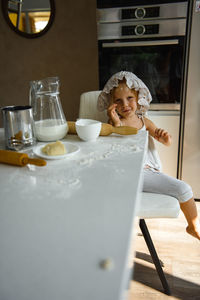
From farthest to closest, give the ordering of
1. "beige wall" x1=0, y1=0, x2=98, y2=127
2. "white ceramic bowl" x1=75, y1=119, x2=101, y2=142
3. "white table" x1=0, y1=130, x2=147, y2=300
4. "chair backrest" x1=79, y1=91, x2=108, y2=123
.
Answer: "beige wall" x1=0, y1=0, x2=98, y2=127 < "chair backrest" x1=79, y1=91, x2=108, y2=123 < "white ceramic bowl" x1=75, y1=119, x2=101, y2=142 < "white table" x1=0, y1=130, x2=147, y2=300

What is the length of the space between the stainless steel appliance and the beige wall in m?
0.90

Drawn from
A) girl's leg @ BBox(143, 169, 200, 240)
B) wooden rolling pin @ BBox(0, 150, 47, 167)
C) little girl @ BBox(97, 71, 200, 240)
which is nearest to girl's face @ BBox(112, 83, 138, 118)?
little girl @ BBox(97, 71, 200, 240)

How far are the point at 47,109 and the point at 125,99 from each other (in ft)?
1.88

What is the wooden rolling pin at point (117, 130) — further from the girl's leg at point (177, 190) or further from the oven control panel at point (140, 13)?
the oven control panel at point (140, 13)

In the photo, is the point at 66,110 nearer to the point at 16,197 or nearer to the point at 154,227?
the point at 154,227

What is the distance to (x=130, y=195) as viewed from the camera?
1.65ft

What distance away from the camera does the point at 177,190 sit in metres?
1.05

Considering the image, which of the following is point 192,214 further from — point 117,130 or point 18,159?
point 18,159

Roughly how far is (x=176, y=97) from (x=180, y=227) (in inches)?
37.0

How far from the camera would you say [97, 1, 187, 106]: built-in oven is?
1.66 m

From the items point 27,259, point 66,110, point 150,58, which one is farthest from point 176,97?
point 27,259

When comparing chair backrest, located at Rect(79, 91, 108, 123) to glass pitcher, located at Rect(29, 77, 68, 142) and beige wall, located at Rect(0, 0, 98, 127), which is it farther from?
beige wall, located at Rect(0, 0, 98, 127)

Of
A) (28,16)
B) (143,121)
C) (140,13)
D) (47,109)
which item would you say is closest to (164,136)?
(143,121)

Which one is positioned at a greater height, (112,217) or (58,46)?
(58,46)
